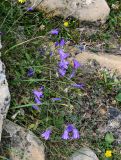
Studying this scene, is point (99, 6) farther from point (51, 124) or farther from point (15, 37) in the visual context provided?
point (51, 124)

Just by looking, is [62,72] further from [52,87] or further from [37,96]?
[37,96]

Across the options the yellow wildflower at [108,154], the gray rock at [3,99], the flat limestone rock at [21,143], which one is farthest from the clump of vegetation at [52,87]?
the gray rock at [3,99]

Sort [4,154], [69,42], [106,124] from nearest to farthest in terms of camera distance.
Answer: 1. [4,154]
2. [106,124]
3. [69,42]

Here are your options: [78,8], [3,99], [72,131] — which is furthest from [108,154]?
[78,8]

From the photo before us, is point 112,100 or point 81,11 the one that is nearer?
point 112,100

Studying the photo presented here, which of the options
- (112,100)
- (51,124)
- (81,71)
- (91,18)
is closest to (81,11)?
(91,18)

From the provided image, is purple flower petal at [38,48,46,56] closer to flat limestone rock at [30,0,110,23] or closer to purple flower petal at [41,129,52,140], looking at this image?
flat limestone rock at [30,0,110,23]

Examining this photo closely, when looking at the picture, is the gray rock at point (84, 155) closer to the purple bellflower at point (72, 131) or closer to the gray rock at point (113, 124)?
the purple bellflower at point (72, 131)

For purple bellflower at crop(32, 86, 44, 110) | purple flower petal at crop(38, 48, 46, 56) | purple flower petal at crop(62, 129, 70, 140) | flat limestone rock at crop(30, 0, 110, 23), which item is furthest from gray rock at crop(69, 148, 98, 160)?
flat limestone rock at crop(30, 0, 110, 23)
